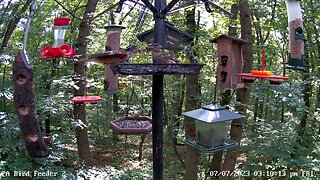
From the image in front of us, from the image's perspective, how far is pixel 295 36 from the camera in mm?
2066

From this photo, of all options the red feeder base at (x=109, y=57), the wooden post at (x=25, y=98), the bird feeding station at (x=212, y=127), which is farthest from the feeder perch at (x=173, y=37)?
the wooden post at (x=25, y=98)

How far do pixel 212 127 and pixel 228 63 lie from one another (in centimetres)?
79

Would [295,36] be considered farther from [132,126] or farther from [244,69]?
[244,69]

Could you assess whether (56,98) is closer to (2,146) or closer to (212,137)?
(2,146)

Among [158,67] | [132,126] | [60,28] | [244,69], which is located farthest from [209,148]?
[244,69]

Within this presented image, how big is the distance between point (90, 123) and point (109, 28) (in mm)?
8107

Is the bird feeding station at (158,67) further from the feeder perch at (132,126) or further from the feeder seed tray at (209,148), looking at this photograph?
the feeder perch at (132,126)

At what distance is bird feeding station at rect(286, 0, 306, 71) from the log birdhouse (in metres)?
0.71

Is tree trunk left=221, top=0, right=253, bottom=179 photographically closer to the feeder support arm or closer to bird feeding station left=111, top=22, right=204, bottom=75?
the feeder support arm

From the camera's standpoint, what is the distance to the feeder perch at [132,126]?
279 cm

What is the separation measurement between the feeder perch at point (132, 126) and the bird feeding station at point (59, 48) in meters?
0.77

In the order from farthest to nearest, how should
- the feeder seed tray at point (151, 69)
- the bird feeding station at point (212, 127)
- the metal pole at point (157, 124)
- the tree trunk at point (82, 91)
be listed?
the tree trunk at point (82, 91) < the bird feeding station at point (212, 127) < the metal pole at point (157, 124) < the feeder seed tray at point (151, 69)

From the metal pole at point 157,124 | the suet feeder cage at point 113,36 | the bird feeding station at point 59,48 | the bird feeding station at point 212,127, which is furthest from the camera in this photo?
the suet feeder cage at point 113,36

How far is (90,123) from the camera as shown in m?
10.7
